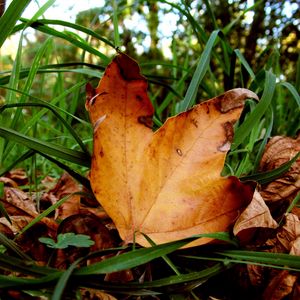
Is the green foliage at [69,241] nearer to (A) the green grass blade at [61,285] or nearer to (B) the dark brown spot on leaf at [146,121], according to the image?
(A) the green grass blade at [61,285]

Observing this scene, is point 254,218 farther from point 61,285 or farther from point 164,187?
point 61,285

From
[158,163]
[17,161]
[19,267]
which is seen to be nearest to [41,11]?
[17,161]

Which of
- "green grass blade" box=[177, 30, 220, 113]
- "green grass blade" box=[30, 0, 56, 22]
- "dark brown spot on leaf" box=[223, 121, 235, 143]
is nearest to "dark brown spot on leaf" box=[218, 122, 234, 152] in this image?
"dark brown spot on leaf" box=[223, 121, 235, 143]

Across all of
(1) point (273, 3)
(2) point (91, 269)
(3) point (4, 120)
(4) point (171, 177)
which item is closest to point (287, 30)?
(1) point (273, 3)

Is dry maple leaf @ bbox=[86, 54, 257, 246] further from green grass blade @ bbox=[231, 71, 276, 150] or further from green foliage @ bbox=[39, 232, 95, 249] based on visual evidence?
green grass blade @ bbox=[231, 71, 276, 150]

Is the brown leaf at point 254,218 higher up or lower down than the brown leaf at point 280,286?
higher up

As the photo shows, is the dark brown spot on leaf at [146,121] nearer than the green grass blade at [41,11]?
Yes

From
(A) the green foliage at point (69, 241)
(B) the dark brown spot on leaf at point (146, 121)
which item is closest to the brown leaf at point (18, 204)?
(A) the green foliage at point (69, 241)
